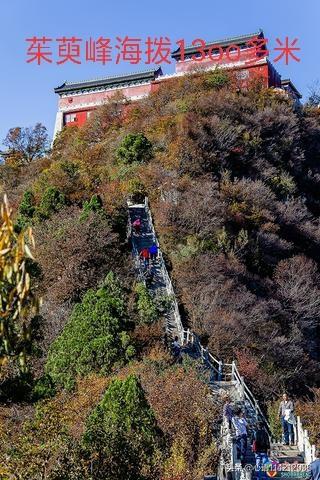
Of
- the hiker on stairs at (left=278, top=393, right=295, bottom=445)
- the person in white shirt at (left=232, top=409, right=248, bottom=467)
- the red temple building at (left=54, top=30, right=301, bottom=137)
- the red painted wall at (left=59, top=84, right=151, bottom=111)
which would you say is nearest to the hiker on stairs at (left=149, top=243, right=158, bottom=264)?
the hiker on stairs at (left=278, top=393, right=295, bottom=445)

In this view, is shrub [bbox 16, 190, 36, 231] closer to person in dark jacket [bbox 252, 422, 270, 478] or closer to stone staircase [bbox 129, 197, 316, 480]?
stone staircase [bbox 129, 197, 316, 480]

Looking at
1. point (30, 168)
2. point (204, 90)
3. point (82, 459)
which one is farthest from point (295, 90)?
point (82, 459)

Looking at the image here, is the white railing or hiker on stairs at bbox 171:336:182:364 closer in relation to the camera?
the white railing

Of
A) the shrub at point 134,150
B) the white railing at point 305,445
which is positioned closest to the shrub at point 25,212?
the shrub at point 134,150

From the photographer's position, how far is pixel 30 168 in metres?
45.5

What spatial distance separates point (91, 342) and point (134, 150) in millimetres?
18630

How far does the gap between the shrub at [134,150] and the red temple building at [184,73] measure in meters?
12.4

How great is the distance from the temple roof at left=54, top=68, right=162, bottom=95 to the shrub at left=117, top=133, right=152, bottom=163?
1793 centimetres

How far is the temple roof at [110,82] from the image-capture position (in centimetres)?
5181

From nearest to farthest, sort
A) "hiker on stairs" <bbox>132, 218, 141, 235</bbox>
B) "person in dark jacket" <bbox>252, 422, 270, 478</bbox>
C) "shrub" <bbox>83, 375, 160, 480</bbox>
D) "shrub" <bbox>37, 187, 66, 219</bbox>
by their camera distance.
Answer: "shrub" <bbox>83, 375, 160, 480</bbox> < "person in dark jacket" <bbox>252, 422, 270, 478</bbox> < "shrub" <bbox>37, 187, 66, 219</bbox> < "hiker on stairs" <bbox>132, 218, 141, 235</bbox>

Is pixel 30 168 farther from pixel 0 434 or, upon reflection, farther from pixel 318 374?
pixel 0 434

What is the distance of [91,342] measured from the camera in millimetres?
18109

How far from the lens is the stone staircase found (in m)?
12.2

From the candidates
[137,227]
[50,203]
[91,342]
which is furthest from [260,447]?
[50,203]
